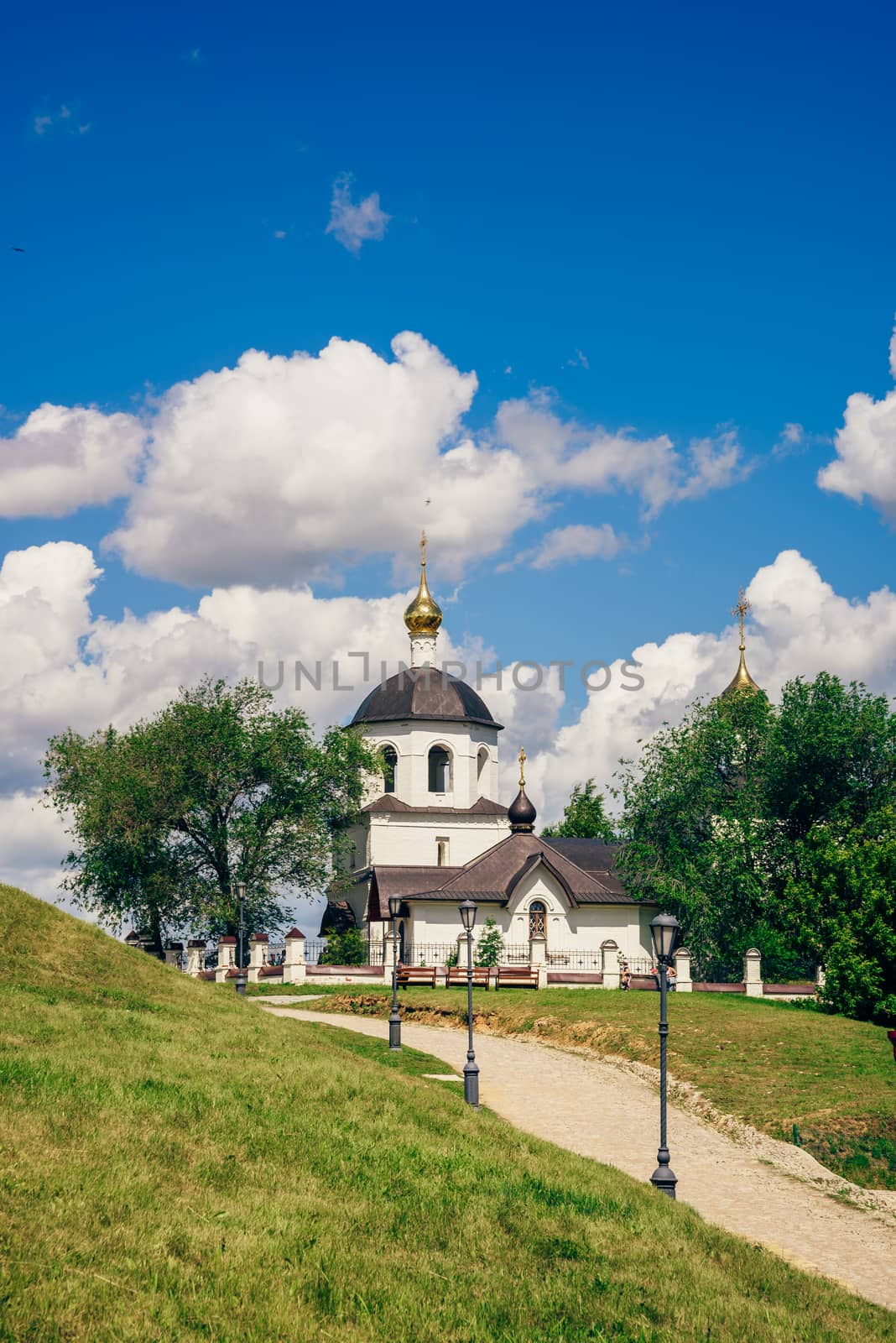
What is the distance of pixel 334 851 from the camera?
44.9 metres

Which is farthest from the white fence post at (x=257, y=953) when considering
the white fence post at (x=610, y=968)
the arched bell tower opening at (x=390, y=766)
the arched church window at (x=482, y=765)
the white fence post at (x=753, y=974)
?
the arched church window at (x=482, y=765)

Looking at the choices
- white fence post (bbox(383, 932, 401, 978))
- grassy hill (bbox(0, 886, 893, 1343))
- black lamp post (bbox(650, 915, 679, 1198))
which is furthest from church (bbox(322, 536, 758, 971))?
grassy hill (bbox(0, 886, 893, 1343))

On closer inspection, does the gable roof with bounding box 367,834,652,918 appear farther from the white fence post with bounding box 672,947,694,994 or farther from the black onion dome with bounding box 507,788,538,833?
the white fence post with bounding box 672,947,694,994

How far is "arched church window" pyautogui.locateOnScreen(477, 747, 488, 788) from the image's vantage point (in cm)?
5250

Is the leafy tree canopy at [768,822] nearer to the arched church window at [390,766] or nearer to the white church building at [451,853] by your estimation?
the white church building at [451,853]

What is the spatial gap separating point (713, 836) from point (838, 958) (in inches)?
454

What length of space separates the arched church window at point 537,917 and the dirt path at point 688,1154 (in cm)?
1634

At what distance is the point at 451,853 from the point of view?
50.5 m

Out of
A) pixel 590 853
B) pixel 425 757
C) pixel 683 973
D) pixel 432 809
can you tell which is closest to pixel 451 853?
pixel 432 809

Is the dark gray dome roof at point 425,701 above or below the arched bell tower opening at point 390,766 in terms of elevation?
above

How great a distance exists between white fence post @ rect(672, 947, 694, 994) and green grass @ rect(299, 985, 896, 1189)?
1.19 m

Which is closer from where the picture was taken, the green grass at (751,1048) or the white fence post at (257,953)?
the green grass at (751,1048)

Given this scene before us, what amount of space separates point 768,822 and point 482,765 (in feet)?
49.9

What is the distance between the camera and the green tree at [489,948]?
41.0m
